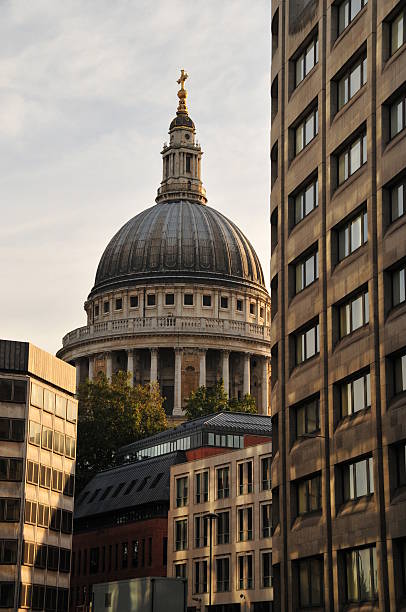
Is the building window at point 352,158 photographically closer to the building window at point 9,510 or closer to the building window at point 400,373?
the building window at point 400,373

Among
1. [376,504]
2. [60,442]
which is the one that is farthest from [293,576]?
[60,442]

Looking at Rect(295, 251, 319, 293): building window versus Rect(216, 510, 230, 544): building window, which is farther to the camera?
Rect(216, 510, 230, 544): building window

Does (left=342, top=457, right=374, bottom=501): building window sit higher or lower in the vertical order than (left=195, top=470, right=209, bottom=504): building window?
lower

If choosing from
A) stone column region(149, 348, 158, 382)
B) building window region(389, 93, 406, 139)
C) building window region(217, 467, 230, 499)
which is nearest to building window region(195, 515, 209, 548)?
building window region(217, 467, 230, 499)

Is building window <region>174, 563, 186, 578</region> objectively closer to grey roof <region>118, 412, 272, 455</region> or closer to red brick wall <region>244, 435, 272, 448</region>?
red brick wall <region>244, 435, 272, 448</region>

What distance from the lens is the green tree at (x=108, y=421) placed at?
148 meters

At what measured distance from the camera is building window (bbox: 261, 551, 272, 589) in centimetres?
9488

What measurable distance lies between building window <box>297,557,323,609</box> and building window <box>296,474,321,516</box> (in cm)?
210

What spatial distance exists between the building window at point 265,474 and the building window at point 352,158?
4364 cm

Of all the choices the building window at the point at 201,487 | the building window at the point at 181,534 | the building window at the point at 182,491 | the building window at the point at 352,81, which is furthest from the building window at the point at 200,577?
the building window at the point at 352,81

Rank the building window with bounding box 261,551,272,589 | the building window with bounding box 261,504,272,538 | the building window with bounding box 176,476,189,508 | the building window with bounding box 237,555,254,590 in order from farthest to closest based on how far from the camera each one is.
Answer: the building window with bounding box 176,476,189,508, the building window with bounding box 237,555,254,590, the building window with bounding box 261,504,272,538, the building window with bounding box 261,551,272,589

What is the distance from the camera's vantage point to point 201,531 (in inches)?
4134

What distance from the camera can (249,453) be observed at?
327ft

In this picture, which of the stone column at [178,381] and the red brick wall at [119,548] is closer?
the red brick wall at [119,548]
